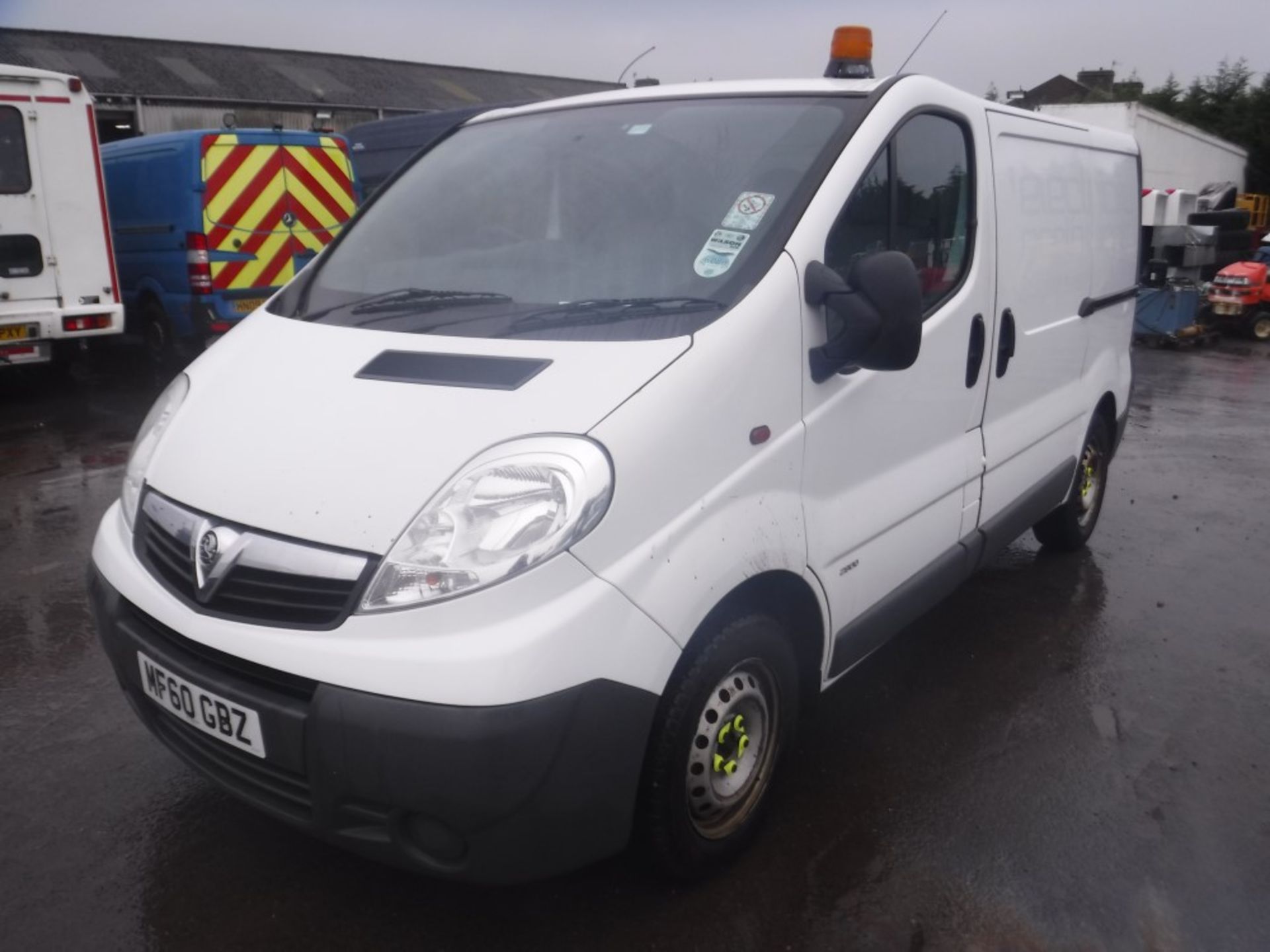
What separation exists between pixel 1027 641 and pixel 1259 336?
14.1 metres

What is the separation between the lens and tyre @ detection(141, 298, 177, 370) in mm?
10289

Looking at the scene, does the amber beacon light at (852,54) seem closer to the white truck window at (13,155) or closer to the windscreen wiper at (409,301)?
the windscreen wiper at (409,301)

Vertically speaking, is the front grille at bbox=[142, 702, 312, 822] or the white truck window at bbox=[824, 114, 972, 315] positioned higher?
the white truck window at bbox=[824, 114, 972, 315]

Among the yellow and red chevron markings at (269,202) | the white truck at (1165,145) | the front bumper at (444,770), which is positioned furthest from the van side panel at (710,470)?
the white truck at (1165,145)

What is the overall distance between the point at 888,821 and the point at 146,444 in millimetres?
2229

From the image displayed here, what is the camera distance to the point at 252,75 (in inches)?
1037

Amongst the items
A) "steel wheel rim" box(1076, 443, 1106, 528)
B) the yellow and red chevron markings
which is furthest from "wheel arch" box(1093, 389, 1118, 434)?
the yellow and red chevron markings

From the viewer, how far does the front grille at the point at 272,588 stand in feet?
6.98

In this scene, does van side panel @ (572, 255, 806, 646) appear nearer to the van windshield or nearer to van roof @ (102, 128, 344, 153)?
the van windshield

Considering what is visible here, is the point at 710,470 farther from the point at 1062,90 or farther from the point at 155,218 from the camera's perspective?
the point at 1062,90

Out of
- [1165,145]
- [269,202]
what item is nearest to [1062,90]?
[1165,145]

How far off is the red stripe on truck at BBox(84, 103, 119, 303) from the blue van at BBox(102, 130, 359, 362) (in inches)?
28.6

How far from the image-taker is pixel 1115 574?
5035mm

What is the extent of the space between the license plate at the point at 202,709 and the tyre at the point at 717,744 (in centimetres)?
84
